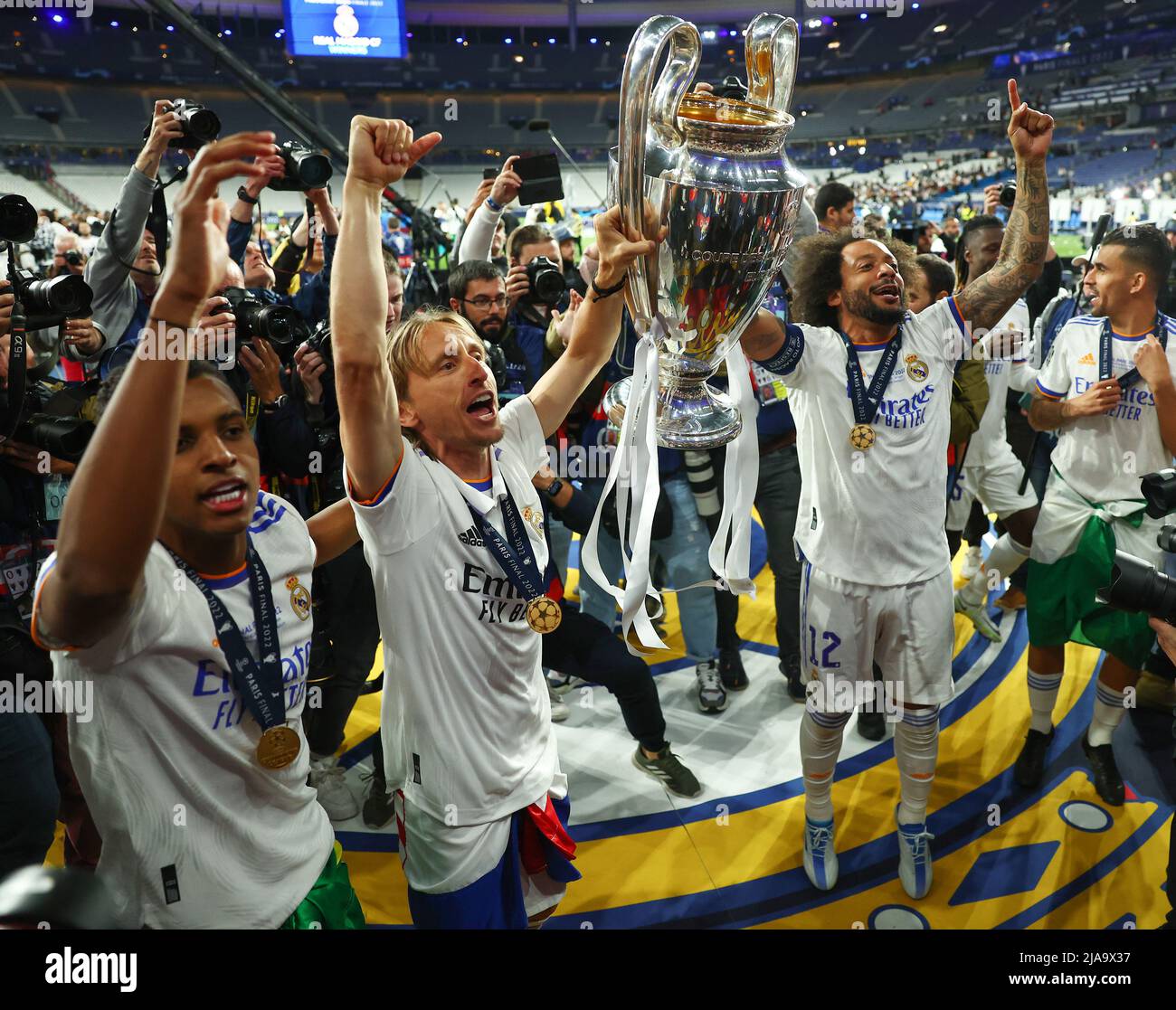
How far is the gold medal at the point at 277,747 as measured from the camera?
1.44 meters

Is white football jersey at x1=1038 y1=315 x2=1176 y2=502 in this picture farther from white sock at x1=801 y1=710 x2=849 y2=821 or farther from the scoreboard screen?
the scoreboard screen

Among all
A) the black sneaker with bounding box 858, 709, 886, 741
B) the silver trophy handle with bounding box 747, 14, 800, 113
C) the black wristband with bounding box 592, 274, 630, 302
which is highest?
the silver trophy handle with bounding box 747, 14, 800, 113

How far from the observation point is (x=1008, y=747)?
142 inches

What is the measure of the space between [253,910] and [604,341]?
120cm

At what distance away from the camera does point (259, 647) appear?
1.44m

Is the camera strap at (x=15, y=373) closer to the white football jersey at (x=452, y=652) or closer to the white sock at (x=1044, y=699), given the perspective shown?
the white football jersey at (x=452, y=652)

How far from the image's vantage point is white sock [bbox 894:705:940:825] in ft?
9.17

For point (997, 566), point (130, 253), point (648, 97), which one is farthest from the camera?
point (997, 566)

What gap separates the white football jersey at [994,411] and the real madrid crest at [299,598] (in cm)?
349

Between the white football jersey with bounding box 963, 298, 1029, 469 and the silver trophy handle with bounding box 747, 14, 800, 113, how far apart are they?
341 centimetres

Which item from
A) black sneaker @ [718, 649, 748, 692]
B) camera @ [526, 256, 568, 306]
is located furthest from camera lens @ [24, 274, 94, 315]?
black sneaker @ [718, 649, 748, 692]

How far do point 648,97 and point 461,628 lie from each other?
113 cm

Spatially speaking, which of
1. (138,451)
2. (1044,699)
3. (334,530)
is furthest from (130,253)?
(1044,699)

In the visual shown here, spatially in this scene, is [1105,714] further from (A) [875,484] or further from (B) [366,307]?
(B) [366,307]
